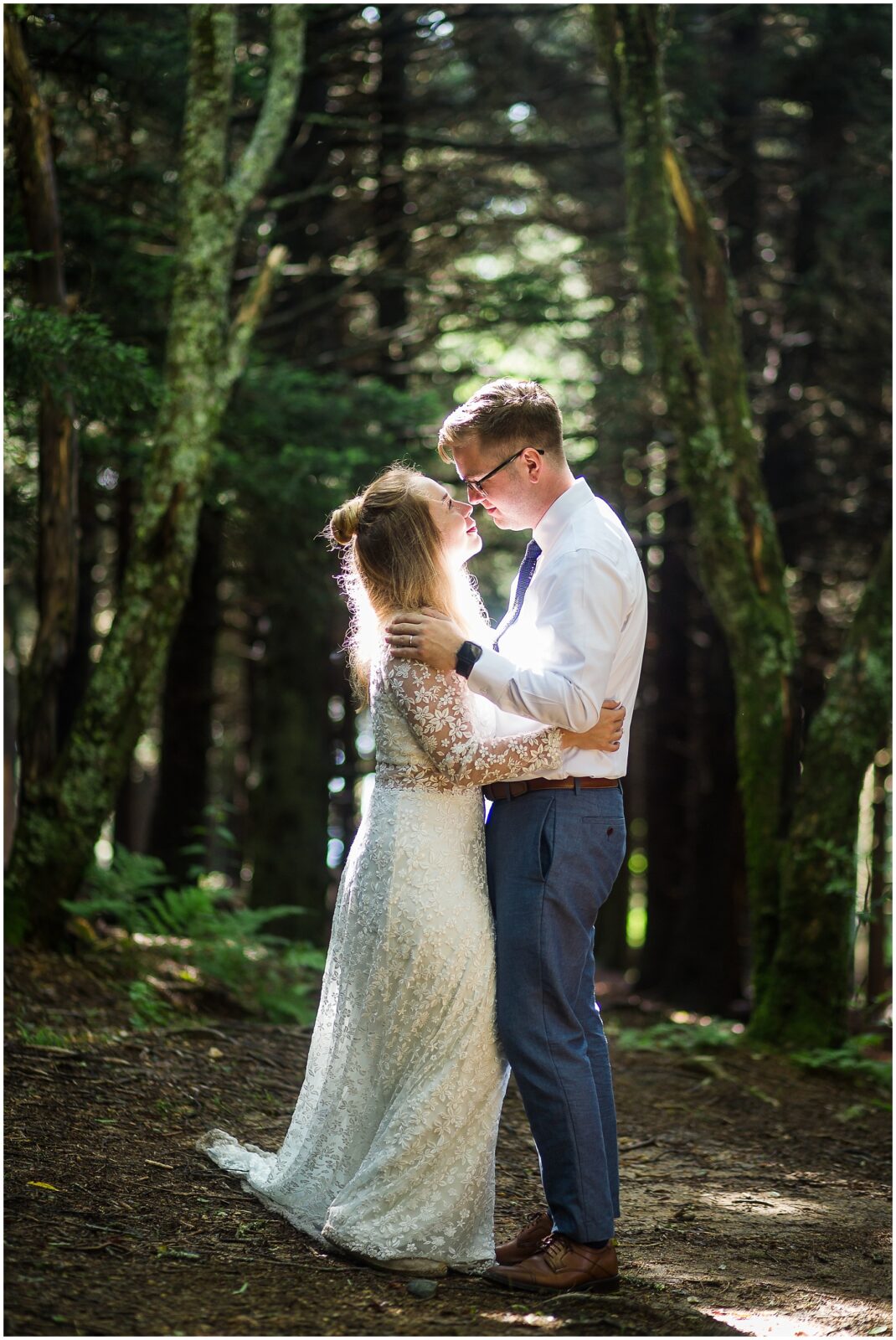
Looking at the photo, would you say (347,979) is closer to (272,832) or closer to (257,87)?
(257,87)

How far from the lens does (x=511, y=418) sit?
12.3ft

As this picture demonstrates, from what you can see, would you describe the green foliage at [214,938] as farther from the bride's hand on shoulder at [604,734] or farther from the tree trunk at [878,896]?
the bride's hand on shoulder at [604,734]

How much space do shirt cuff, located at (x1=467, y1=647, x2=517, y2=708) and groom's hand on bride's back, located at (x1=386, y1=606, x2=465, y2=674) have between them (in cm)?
9

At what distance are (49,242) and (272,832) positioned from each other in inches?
263

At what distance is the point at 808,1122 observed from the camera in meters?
6.10

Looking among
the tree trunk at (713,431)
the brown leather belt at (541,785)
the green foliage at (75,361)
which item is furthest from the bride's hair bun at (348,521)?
the tree trunk at (713,431)

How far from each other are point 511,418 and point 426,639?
0.77 meters

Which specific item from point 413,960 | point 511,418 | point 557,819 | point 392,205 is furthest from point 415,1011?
point 392,205

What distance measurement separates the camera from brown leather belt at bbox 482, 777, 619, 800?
3598mm

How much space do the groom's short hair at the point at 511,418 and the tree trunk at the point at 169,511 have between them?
3.14m

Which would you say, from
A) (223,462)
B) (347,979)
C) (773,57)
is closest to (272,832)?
(223,462)

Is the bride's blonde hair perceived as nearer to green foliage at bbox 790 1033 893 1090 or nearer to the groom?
the groom

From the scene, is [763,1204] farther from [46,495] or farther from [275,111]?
[275,111]

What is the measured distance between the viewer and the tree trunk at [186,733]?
1159 cm
